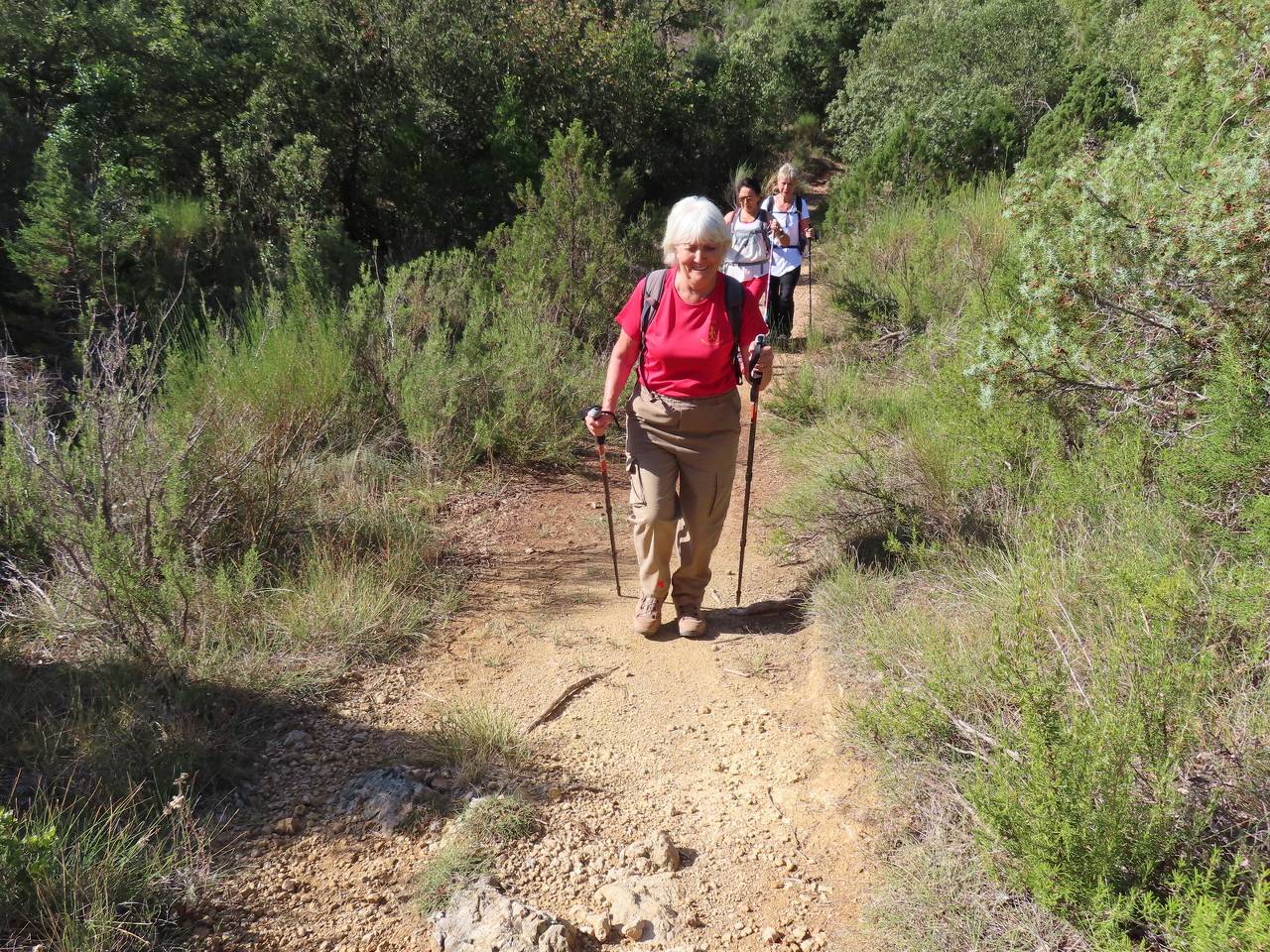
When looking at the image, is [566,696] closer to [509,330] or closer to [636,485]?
[636,485]

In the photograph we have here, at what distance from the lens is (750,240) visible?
7.80 metres

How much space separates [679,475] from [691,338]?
0.70m

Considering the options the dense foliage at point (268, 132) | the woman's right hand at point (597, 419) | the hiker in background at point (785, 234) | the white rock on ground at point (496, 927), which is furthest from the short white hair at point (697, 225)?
the hiker in background at point (785, 234)

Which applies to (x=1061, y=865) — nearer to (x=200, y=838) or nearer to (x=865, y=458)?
(x=200, y=838)

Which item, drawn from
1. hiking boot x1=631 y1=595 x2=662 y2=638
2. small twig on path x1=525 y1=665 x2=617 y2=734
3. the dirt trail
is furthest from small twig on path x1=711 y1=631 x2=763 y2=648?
small twig on path x1=525 y1=665 x2=617 y2=734

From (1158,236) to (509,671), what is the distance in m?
3.38

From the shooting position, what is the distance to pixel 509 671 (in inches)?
156

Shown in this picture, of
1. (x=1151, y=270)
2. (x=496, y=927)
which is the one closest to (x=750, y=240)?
(x=1151, y=270)

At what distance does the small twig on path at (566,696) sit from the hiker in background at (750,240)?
15.3 ft

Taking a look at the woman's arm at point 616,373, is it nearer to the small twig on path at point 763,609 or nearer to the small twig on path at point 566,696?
the small twig on path at point 566,696

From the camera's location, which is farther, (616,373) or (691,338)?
(616,373)

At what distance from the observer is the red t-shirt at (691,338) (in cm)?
373

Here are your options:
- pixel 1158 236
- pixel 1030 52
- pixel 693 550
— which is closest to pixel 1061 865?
pixel 693 550

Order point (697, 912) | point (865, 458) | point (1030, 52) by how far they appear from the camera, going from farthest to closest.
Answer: point (1030, 52), point (865, 458), point (697, 912)
